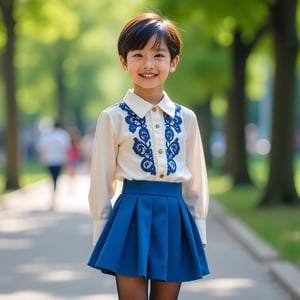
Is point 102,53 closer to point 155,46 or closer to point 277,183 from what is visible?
point 277,183

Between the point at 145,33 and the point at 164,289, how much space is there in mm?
1261

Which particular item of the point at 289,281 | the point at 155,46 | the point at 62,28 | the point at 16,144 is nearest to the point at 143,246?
the point at 155,46

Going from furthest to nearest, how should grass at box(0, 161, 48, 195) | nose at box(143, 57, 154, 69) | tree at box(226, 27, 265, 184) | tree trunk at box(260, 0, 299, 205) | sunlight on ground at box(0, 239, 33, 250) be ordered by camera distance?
grass at box(0, 161, 48, 195) < tree at box(226, 27, 265, 184) < tree trunk at box(260, 0, 299, 205) < sunlight on ground at box(0, 239, 33, 250) < nose at box(143, 57, 154, 69)

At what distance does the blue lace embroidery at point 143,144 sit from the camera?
4906 millimetres

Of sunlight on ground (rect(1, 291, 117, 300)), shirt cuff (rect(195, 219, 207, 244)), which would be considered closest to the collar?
shirt cuff (rect(195, 219, 207, 244))

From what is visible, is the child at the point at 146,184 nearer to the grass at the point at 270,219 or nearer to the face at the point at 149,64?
the face at the point at 149,64

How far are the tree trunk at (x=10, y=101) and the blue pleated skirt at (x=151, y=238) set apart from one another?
20.7 m

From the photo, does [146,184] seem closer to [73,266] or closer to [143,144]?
[143,144]

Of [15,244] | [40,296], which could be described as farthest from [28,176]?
[40,296]

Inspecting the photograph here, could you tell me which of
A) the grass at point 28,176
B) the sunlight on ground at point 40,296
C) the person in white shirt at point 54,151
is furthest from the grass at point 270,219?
the grass at point 28,176

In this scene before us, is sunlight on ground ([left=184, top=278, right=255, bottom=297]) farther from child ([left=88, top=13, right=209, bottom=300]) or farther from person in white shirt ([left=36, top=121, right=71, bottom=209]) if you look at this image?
person in white shirt ([left=36, top=121, right=71, bottom=209])

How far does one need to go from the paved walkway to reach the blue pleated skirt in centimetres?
372

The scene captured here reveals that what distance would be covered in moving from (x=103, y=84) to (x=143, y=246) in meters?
55.5

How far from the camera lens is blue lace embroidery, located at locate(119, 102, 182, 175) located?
4.91 m
